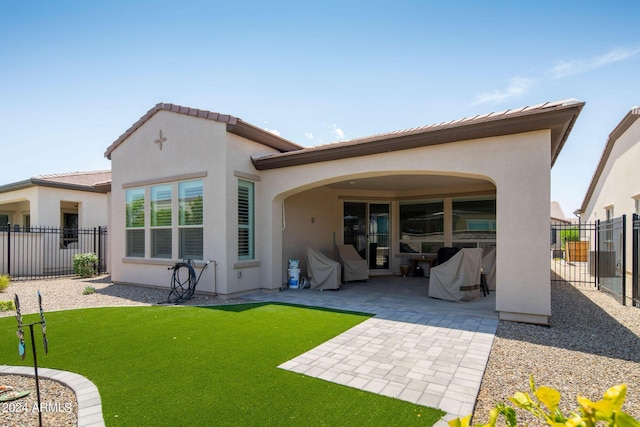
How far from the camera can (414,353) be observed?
4500 millimetres

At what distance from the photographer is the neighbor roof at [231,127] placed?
26.5 feet

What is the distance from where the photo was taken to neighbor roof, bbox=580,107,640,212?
425 inches

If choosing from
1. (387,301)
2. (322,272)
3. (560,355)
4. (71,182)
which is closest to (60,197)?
(71,182)

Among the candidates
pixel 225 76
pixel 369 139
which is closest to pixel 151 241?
pixel 225 76

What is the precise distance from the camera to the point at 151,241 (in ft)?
31.5

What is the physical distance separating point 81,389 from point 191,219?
5.59 m

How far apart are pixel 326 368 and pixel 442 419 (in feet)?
4.76

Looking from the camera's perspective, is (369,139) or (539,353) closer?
(539,353)

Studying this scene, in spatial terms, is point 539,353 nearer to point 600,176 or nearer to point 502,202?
point 502,202

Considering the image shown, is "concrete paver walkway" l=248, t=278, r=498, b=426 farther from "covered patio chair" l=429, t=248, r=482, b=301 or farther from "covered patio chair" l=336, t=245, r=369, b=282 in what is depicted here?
"covered patio chair" l=336, t=245, r=369, b=282

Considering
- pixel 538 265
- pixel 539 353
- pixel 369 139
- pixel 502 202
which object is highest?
pixel 369 139

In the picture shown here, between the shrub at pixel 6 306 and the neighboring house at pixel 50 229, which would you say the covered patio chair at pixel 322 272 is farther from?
the neighboring house at pixel 50 229

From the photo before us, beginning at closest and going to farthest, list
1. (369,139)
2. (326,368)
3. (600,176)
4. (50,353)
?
(326,368)
(50,353)
(369,139)
(600,176)

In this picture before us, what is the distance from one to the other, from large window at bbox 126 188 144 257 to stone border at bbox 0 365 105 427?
6.09 metres
